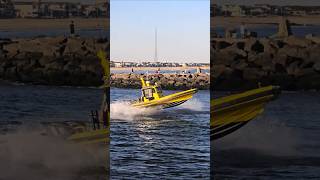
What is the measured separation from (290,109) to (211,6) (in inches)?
58.4

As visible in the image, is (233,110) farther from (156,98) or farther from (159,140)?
(156,98)

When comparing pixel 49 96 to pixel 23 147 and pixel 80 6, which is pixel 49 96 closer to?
pixel 23 147

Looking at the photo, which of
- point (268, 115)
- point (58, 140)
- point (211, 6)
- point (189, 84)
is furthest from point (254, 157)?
point (189, 84)

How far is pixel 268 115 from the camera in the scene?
5.48m

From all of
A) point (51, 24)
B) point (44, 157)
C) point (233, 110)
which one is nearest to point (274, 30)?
point (233, 110)

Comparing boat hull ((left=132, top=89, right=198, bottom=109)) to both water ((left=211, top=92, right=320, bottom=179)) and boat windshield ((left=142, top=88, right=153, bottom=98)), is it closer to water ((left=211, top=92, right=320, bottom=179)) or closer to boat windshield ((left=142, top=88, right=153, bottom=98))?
boat windshield ((left=142, top=88, right=153, bottom=98))

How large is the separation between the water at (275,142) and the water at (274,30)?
71 centimetres

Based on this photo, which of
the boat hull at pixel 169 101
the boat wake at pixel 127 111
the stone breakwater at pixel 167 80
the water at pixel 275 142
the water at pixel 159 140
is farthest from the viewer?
the boat hull at pixel 169 101

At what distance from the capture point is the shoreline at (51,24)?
5484 millimetres

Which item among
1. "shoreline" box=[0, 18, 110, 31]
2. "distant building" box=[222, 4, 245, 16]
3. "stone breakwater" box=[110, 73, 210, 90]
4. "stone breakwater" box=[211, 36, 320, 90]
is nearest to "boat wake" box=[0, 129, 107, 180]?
"shoreline" box=[0, 18, 110, 31]

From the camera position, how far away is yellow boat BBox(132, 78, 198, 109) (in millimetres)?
9461

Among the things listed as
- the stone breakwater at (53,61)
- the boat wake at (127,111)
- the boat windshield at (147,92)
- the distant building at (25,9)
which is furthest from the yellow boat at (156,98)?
the distant building at (25,9)

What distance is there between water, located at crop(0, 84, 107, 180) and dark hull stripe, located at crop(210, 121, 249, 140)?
1.27 metres

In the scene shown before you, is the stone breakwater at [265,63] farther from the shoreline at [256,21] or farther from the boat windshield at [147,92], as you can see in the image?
the boat windshield at [147,92]
